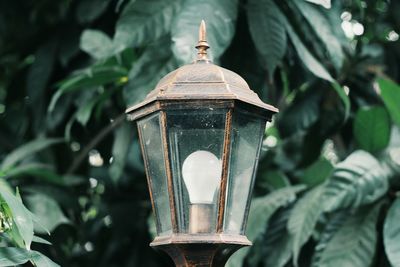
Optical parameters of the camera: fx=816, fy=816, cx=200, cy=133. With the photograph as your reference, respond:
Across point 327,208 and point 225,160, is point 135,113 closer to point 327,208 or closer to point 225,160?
point 225,160

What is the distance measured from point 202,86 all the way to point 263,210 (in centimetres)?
127

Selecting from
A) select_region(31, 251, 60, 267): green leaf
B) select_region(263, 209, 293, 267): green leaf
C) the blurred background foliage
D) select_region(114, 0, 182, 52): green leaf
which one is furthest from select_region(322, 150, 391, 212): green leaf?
select_region(31, 251, 60, 267): green leaf

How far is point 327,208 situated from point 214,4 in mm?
764

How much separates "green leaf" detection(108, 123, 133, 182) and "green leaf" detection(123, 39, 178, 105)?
49cm

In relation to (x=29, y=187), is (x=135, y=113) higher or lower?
higher

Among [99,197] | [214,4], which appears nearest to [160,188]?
[214,4]

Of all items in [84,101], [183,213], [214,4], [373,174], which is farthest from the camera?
[84,101]

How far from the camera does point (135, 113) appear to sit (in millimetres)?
1922

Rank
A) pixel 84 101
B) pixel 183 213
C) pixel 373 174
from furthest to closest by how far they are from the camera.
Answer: pixel 84 101
pixel 373 174
pixel 183 213

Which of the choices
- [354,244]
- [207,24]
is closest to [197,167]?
[207,24]

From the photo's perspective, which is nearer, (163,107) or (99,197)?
(163,107)

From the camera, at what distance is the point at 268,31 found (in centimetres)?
A: 268

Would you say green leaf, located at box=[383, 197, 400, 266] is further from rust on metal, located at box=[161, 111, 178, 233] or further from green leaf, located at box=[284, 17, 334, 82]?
rust on metal, located at box=[161, 111, 178, 233]

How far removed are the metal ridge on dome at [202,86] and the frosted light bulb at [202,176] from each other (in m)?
0.13
